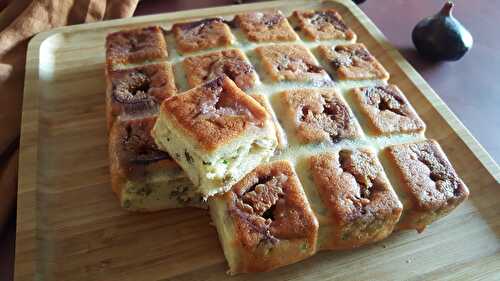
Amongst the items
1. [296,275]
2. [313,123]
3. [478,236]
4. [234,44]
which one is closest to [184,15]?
[234,44]

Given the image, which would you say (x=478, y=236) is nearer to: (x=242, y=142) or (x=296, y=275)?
(x=296, y=275)

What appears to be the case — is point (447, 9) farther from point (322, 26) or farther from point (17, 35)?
point (17, 35)

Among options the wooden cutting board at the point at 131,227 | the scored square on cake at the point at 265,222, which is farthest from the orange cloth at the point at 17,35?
the scored square on cake at the point at 265,222

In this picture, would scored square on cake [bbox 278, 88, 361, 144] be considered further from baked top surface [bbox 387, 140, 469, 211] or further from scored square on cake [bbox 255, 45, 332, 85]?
baked top surface [bbox 387, 140, 469, 211]

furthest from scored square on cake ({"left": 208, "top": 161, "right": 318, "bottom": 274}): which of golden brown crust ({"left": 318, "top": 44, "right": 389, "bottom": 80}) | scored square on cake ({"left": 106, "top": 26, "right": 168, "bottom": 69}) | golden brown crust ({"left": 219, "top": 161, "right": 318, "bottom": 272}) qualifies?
scored square on cake ({"left": 106, "top": 26, "right": 168, "bottom": 69})

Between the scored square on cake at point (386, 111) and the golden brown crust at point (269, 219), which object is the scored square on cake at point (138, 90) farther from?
the scored square on cake at point (386, 111)

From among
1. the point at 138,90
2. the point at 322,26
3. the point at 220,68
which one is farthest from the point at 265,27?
the point at 138,90
